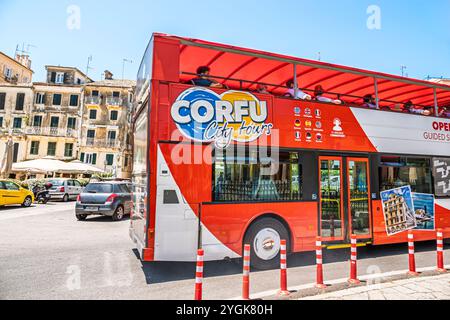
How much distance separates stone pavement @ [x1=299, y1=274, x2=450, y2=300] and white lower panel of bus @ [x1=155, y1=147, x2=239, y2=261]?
2150mm

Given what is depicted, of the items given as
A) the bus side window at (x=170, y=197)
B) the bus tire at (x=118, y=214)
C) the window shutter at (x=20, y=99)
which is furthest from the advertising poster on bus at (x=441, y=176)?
the window shutter at (x=20, y=99)

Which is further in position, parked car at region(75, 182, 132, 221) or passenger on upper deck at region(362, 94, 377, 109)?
parked car at region(75, 182, 132, 221)

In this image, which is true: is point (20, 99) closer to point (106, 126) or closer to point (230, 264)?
point (106, 126)

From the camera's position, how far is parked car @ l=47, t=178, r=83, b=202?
2125 cm

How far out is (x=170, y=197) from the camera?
5.29 metres

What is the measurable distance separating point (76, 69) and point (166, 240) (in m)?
45.8

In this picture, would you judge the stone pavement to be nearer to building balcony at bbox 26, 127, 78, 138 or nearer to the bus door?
the bus door

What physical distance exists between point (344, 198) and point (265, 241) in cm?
232

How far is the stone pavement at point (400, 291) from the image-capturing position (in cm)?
429

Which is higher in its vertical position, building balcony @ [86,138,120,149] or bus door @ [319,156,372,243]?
building balcony @ [86,138,120,149]

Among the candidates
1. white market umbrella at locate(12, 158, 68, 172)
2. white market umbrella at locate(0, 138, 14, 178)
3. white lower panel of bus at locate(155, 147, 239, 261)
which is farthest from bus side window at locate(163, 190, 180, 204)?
white market umbrella at locate(12, 158, 68, 172)
